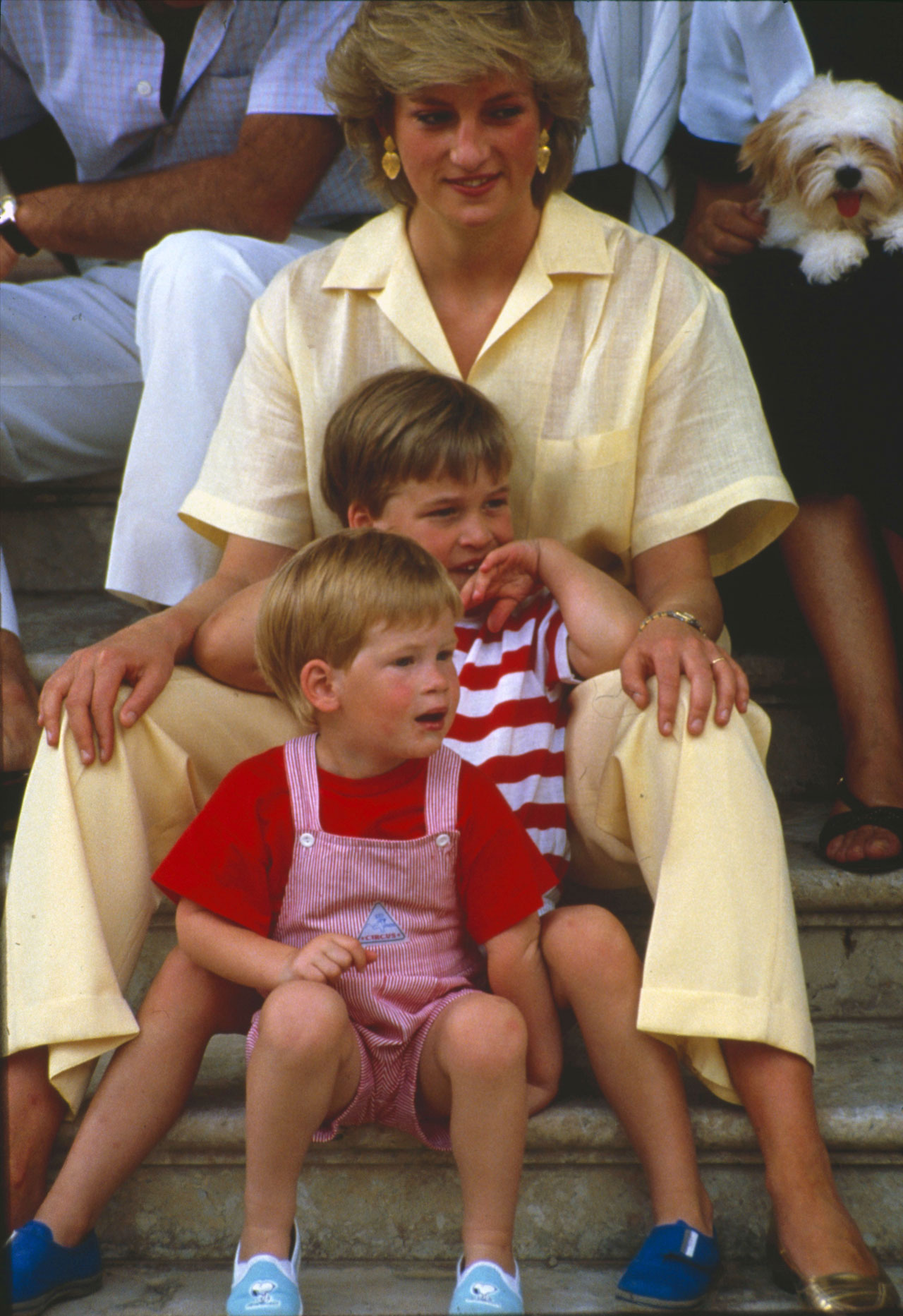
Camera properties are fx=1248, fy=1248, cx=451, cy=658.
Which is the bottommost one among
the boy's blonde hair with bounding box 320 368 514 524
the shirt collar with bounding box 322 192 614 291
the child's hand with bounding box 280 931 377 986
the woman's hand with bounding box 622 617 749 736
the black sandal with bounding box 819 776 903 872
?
the black sandal with bounding box 819 776 903 872

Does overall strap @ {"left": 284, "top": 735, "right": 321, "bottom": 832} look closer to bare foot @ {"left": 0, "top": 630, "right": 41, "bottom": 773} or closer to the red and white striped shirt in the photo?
the red and white striped shirt

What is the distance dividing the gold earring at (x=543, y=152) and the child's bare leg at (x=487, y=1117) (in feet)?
3.82

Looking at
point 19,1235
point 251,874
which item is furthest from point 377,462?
point 19,1235

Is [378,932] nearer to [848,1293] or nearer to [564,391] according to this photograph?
[848,1293]

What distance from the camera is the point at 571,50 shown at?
66.4 inches

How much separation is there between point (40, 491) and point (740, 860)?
5.35ft

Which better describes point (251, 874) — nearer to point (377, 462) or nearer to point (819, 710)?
point (377, 462)

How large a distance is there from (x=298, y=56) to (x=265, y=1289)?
1966 mm

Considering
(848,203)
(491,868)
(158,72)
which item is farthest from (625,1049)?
(158,72)

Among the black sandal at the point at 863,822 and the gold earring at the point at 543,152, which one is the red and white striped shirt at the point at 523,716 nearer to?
the black sandal at the point at 863,822

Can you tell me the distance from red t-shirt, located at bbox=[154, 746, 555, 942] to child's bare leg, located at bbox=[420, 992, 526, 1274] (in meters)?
0.12

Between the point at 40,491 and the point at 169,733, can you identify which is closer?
the point at 169,733

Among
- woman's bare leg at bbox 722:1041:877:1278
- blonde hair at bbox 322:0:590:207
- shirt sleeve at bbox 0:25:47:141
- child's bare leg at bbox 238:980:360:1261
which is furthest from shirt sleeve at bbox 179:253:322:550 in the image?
shirt sleeve at bbox 0:25:47:141

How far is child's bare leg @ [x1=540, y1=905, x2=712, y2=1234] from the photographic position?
4.25 feet
